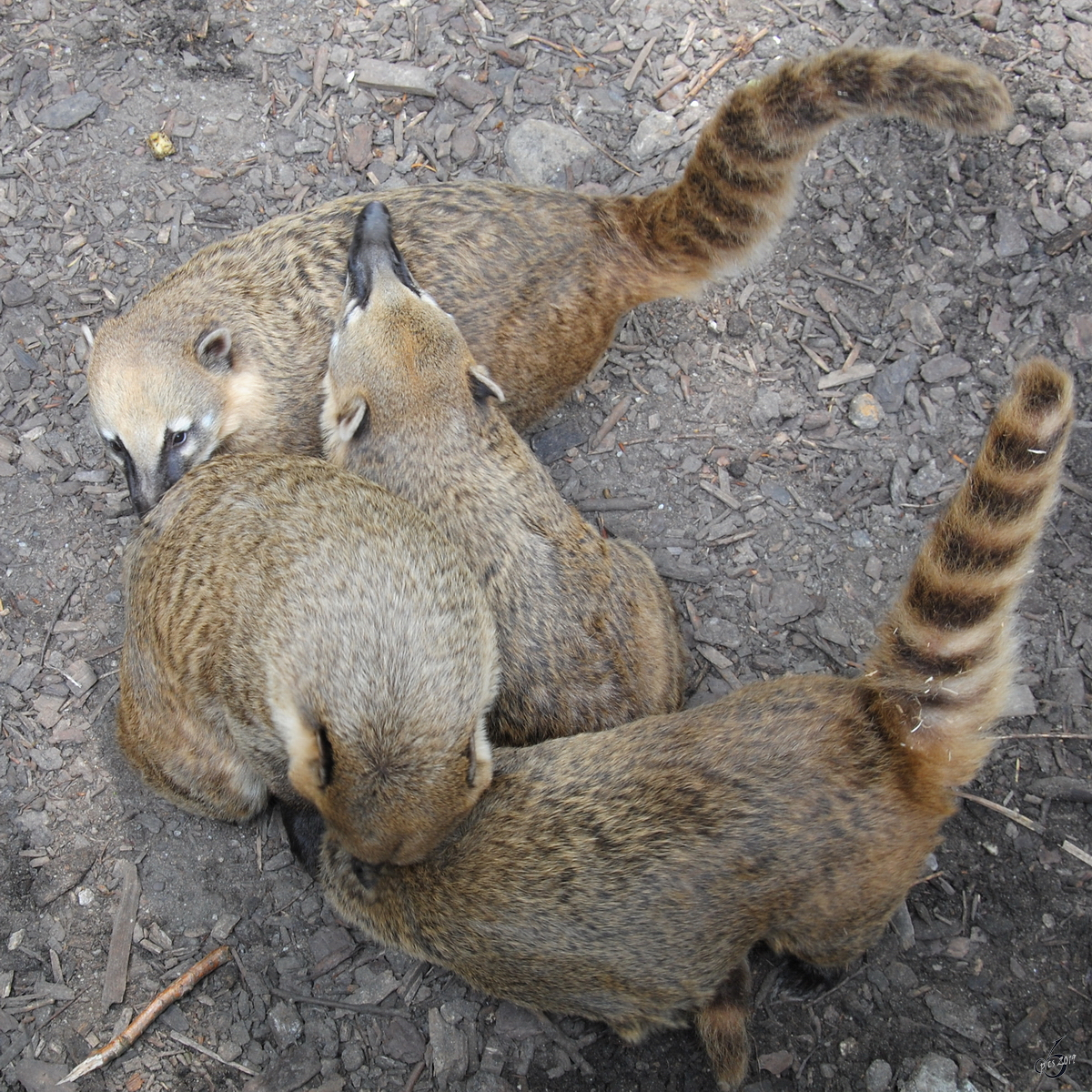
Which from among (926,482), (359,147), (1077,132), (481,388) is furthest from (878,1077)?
(359,147)

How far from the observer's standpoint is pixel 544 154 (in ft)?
14.3

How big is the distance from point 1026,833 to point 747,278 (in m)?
2.48

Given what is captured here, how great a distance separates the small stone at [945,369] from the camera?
390 centimetres

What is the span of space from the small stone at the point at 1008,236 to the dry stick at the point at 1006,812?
224 cm

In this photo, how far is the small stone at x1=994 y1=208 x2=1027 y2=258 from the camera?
3.92 metres

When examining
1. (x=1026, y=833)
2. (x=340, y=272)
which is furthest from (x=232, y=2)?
(x=1026, y=833)

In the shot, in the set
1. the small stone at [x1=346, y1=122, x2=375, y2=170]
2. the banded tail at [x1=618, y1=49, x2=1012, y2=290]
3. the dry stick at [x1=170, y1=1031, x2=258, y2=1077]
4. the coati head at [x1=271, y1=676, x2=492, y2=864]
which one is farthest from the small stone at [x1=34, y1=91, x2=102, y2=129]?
the dry stick at [x1=170, y1=1031, x2=258, y2=1077]

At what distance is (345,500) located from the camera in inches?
119

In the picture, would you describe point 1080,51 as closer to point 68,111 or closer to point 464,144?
point 464,144

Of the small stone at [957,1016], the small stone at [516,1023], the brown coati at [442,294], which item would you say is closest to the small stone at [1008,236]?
the brown coati at [442,294]

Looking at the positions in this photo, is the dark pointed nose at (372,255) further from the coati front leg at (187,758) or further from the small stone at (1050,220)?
the small stone at (1050,220)

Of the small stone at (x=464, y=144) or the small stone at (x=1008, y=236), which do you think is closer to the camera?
the small stone at (x=1008, y=236)

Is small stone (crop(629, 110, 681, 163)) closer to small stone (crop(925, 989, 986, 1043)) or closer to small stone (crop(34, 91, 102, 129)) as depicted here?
small stone (crop(34, 91, 102, 129))

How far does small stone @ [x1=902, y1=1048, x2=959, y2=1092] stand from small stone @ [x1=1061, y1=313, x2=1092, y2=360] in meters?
2.67
